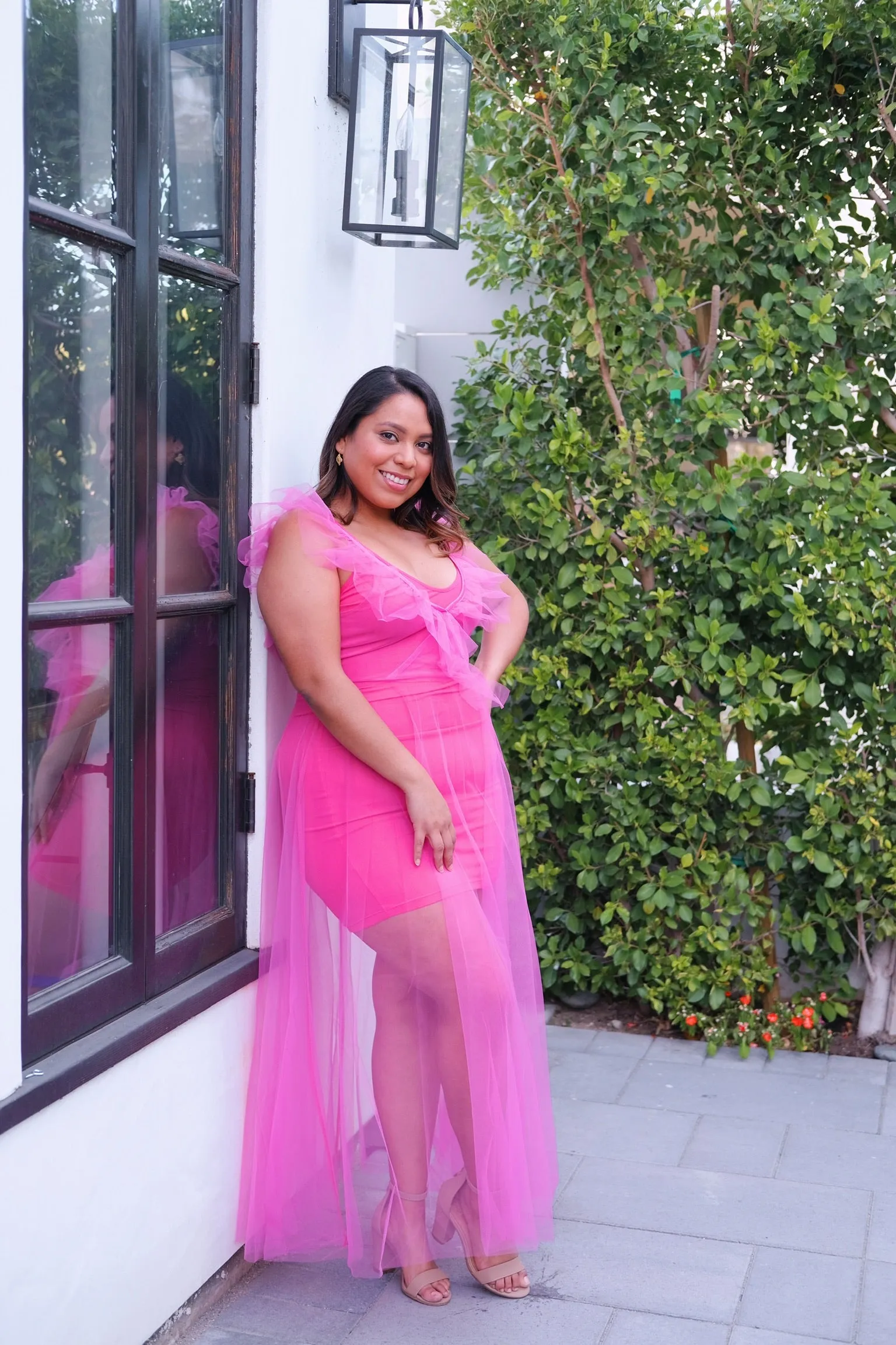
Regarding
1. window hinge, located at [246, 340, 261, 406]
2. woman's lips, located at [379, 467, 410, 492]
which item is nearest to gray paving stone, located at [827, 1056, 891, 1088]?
woman's lips, located at [379, 467, 410, 492]

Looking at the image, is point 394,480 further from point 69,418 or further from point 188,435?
point 69,418

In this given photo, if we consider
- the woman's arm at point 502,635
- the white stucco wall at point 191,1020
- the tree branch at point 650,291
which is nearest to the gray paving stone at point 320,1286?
the white stucco wall at point 191,1020

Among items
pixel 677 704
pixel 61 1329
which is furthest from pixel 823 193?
pixel 61 1329

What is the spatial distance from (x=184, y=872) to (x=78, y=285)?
3.37 feet

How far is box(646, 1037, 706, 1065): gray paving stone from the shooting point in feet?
12.0

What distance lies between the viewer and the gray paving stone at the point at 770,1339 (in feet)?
7.41

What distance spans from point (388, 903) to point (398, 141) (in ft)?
5.03

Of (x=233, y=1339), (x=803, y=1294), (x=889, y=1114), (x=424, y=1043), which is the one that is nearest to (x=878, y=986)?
(x=889, y=1114)

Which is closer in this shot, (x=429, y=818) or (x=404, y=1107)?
(x=429, y=818)

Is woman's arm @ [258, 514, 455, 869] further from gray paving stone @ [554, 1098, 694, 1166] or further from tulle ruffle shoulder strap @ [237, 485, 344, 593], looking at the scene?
gray paving stone @ [554, 1098, 694, 1166]

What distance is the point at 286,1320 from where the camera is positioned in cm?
236

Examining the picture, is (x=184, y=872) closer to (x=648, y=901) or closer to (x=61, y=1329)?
(x=61, y=1329)

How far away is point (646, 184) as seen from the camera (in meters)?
3.46

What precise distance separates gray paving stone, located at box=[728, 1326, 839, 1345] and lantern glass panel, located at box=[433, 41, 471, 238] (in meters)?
2.18
